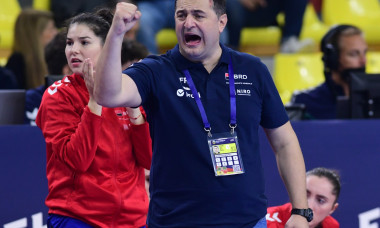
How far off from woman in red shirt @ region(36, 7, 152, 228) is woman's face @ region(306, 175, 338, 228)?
4.67ft

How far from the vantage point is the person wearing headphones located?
18.2 feet

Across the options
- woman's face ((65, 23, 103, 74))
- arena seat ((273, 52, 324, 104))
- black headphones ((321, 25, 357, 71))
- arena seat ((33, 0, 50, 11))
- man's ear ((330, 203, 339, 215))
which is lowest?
man's ear ((330, 203, 339, 215))

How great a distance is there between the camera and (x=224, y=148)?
2.75m

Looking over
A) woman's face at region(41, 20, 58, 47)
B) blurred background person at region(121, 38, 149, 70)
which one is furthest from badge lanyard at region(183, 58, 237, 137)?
woman's face at region(41, 20, 58, 47)

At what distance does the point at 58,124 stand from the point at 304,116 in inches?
88.1

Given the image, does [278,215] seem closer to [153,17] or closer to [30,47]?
[30,47]

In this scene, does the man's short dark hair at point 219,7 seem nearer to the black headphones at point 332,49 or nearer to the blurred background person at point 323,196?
the blurred background person at point 323,196

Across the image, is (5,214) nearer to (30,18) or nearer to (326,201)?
(326,201)

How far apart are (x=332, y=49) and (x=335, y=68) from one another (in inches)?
5.9

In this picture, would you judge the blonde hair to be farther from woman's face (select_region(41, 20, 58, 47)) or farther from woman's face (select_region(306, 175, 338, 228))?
woman's face (select_region(306, 175, 338, 228))

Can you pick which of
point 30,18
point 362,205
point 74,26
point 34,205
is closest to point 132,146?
point 74,26

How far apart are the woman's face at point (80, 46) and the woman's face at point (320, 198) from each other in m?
1.70

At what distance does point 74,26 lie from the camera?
3162 mm

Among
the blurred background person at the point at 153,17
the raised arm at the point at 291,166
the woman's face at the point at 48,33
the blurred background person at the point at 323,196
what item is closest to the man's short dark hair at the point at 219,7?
the raised arm at the point at 291,166
